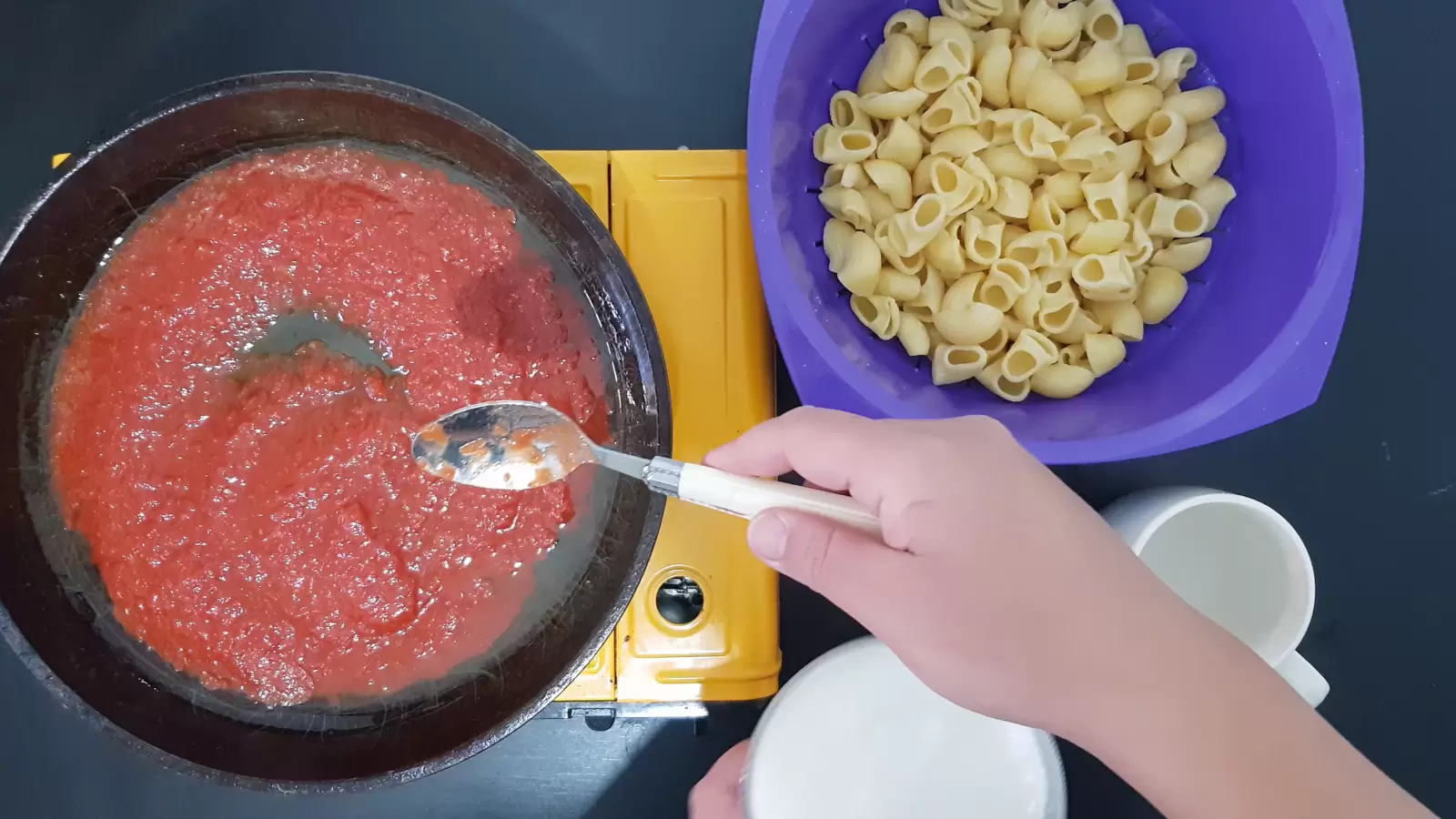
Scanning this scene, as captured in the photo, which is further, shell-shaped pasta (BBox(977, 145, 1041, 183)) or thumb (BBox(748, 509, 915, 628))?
shell-shaped pasta (BBox(977, 145, 1041, 183))

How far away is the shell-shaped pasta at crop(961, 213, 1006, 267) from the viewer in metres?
0.81

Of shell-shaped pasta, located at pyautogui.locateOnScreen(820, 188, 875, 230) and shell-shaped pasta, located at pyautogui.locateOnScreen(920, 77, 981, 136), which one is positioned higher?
shell-shaped pasta, located at pyautogui.locateOnScreen(920, 77, 981, 136)

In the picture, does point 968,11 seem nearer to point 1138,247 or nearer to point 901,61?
point 901,61

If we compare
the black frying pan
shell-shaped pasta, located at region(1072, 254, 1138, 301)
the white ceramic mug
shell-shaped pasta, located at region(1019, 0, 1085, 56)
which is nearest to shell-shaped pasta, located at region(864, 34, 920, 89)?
shell-shaped pasta, located at region(1019, 0, 1085, 56)

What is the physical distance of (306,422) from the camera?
77cm

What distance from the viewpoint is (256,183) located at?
771mm

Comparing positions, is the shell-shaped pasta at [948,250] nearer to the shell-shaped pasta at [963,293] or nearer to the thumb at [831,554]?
the shell-shaped pasta at [963,293]

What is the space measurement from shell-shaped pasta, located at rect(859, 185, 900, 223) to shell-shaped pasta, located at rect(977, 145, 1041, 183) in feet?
0.31

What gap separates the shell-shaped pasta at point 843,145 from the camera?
81 cm

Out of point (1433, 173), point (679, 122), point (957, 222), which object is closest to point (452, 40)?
point (679, 122)

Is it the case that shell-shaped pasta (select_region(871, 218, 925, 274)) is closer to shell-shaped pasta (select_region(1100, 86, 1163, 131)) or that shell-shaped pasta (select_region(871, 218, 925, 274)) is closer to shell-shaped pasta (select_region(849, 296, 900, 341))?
shell-shaped pasta (select_region(849, 296, 900, 341))

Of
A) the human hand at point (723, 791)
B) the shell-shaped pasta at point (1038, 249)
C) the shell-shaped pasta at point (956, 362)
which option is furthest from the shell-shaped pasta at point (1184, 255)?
the human hand at point (723, 791)

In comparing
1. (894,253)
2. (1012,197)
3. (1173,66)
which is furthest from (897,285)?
(1173,66)

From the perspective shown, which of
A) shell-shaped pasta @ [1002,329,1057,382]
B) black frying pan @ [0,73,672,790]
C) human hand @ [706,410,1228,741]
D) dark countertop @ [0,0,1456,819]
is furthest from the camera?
dark countertop @ [0,0,1456,819]
